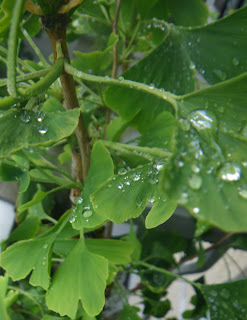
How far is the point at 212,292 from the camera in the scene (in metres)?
0.49

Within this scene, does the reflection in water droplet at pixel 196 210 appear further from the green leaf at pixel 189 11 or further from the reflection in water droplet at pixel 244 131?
the green leaf at pixel 189 11

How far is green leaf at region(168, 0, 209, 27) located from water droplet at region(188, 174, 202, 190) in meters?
0.37

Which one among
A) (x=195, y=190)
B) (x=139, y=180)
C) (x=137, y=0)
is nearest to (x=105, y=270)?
(x=139, y=180)

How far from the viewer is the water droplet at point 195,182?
7.2 inches

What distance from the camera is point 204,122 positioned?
230 millimetres

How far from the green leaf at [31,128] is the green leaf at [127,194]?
0.07 m

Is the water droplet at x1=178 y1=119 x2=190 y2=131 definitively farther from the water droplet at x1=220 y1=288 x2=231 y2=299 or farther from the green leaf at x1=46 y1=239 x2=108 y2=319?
the water droplet at x1=220 y1=288 x2=231 y2=299

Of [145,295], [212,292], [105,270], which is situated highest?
[105,270]

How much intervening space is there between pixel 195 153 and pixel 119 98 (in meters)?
0.24

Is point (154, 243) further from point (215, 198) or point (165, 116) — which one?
point (215, 198)

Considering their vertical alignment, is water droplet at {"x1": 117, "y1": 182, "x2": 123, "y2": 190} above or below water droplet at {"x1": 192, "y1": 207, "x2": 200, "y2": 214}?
below

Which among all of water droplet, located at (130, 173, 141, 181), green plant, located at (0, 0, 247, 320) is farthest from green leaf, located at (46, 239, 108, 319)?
water droplet, located at (130, 173, 141, 181)

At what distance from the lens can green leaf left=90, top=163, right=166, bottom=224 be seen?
30 cm

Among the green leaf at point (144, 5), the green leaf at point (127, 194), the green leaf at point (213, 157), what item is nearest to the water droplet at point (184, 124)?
the green leaf at point (213, 157)
